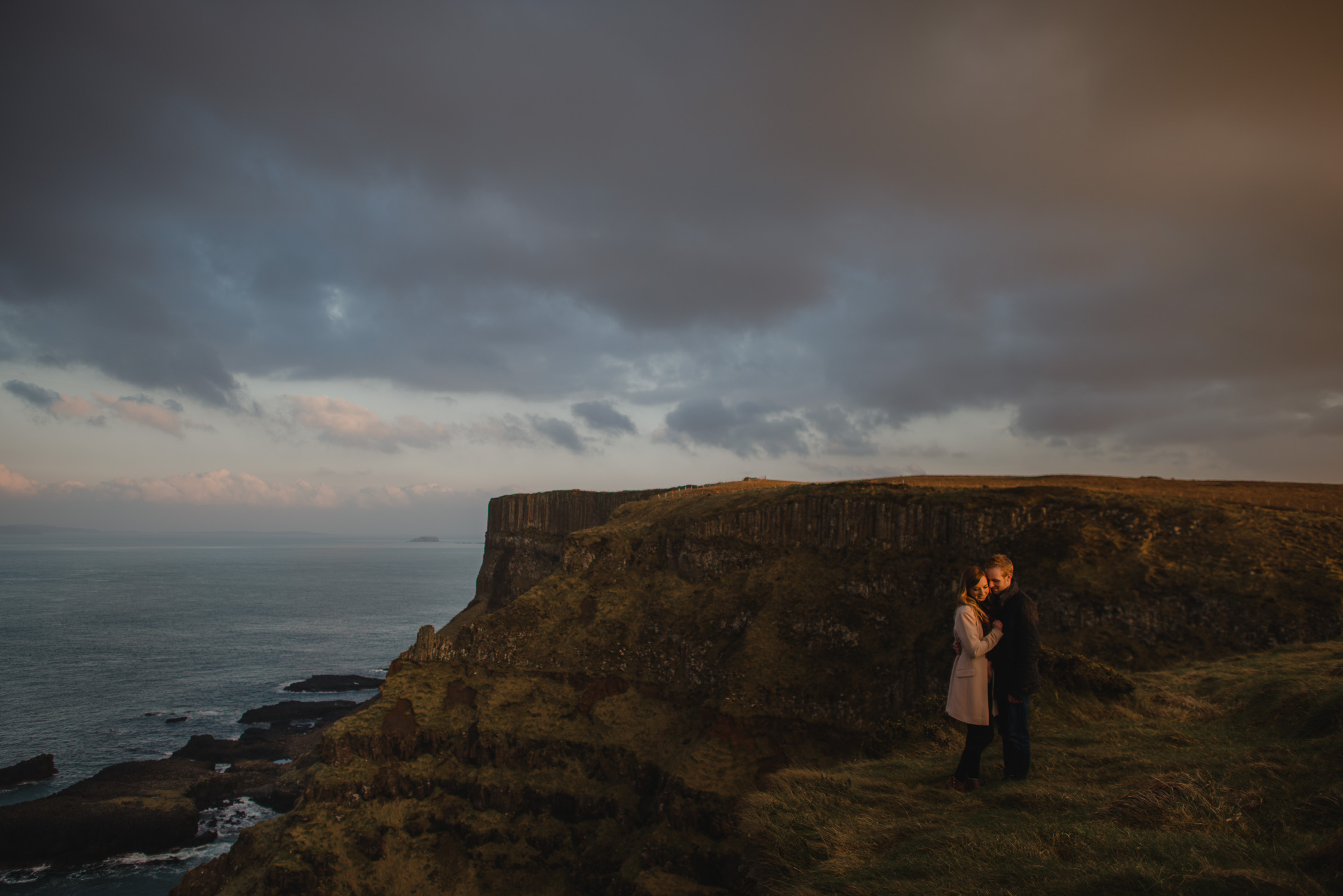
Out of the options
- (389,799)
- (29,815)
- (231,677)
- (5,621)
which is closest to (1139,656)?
(389,799)

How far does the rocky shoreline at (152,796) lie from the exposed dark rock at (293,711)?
5.32 ft

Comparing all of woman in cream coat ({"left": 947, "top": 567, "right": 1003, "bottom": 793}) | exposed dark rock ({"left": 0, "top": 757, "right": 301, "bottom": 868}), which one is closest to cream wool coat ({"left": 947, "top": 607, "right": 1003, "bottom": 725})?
woman in cream coat ({"left": 947, "top": 567, "right": 1003, "bottom": 793})

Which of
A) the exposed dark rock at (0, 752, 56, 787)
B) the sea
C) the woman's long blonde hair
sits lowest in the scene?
the sea

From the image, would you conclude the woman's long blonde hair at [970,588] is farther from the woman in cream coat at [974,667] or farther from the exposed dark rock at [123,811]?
the exposed dark rock at [123,811]

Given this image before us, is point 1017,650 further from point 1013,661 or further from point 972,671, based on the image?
point 972,671

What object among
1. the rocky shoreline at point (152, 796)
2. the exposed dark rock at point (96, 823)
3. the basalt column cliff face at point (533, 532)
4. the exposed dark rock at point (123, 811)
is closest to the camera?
the exposed dark rock at point (96, 823)

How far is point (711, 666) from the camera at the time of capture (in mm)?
45750

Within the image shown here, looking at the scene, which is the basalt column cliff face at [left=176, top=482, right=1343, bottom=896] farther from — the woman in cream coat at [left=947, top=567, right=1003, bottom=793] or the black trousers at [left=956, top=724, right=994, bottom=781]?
the woman in cream coat at [left=947, top=567, right=1003, bottom=793]

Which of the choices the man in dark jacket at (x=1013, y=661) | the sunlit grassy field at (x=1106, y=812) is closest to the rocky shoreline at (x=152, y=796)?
the sunlit grassy field at (x=1106, y=812)

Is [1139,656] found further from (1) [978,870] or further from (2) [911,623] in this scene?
(1) [978,870]

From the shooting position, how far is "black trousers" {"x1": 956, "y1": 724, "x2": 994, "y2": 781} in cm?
1048

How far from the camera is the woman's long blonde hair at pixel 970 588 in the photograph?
10.4 metres

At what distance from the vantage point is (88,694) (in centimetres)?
7944

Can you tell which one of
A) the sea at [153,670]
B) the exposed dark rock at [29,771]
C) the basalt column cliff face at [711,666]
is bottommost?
the sea at [153,670]
